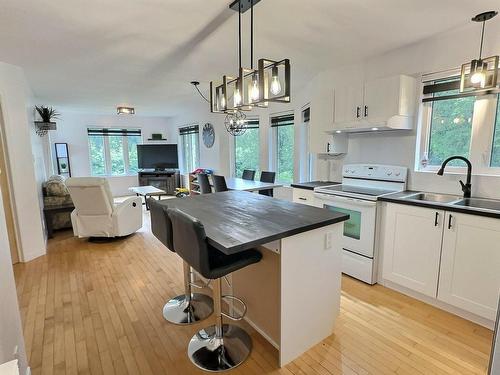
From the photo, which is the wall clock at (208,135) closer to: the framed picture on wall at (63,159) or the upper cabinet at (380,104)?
the framed picture on wall at (63,159)

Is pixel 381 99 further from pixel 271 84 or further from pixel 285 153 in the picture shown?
pixel 285 153

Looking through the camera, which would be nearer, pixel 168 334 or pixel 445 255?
pixel 168 334

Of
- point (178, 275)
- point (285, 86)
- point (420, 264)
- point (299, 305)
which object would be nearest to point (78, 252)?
point (178, 275)

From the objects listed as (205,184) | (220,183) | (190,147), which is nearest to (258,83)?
(220,183)

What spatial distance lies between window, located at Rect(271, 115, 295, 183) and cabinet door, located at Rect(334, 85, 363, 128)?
5.59 feet

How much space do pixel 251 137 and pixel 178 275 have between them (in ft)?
12.2

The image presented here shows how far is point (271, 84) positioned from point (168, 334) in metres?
1.98

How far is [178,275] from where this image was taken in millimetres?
3082

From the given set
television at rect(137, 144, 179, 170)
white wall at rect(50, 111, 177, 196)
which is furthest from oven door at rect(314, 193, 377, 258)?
white wall at rect(50, 111, 177, 196)

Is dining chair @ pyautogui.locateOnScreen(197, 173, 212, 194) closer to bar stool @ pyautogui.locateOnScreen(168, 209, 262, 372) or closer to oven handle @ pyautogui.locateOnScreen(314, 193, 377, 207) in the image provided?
oven handle @ pyautogui.locateOnScreen(314, 193, 377, 207)

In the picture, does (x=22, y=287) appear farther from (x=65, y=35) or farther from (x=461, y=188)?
(x=461, y=188)

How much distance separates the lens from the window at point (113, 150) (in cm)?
808

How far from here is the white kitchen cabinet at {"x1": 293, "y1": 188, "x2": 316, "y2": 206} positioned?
339 centimetres

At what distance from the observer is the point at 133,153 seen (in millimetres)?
8680
